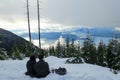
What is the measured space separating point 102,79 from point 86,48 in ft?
139

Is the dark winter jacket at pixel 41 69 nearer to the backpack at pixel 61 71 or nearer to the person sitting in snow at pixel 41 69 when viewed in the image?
the person sitting in snow at pixel 41 69

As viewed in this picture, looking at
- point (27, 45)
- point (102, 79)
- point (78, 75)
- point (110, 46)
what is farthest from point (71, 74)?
point (27, 45)

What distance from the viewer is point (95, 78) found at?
23891 millimetres

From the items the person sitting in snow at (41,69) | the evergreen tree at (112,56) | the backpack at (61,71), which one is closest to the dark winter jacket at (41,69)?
the person sitting in snow at (41,69)

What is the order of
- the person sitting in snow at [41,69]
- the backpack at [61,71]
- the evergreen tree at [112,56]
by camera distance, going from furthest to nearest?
the evergreen tree at [112,56], the person sitting in snow at [41,69], the backpack at [61,71]

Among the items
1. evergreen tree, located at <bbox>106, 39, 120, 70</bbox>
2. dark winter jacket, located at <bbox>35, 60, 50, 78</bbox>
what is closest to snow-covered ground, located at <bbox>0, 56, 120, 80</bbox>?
dark winter jacket, located at <bbox>35, 60, 50, 78</bbox>

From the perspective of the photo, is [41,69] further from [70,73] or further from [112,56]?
[112,56]

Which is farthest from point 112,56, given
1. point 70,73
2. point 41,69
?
point 41,69

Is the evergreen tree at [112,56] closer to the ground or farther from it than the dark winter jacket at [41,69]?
closer to the ground

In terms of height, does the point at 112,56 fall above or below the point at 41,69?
below

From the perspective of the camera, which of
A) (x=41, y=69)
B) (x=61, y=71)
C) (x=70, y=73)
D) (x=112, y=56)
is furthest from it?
(x=112, y=56)

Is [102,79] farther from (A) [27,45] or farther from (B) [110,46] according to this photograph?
(A) [27,45]

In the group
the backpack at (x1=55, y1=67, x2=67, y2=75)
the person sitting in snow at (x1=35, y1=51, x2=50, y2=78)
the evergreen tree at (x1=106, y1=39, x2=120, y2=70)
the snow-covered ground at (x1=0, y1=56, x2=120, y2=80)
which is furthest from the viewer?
the evergreen tree at (x1=106, y1=39, x2=120, y2=70)

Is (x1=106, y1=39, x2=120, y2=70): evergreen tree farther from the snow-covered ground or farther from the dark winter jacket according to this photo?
the dark winter jacket
